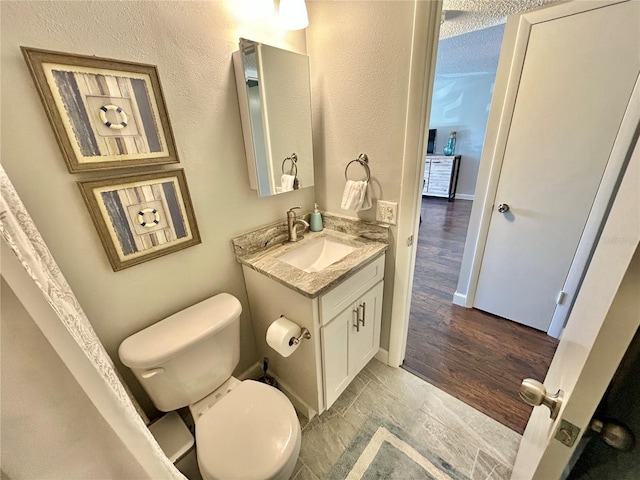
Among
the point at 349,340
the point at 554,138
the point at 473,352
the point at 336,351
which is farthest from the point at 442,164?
the point at 336,351

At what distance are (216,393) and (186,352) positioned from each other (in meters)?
0.34

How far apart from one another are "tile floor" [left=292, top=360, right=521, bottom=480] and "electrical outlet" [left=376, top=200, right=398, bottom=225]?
3.35 ft

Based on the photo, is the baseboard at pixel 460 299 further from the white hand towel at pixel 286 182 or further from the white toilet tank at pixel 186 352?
the white toilet tank at pixel 186 352

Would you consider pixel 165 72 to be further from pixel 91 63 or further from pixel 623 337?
pixel 623 337

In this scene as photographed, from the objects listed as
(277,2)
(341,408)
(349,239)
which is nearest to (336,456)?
(341,408)

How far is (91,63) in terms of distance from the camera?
0.78 meters

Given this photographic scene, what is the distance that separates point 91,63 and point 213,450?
137 centimetres

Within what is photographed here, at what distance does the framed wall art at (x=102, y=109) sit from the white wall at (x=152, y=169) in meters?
0.04

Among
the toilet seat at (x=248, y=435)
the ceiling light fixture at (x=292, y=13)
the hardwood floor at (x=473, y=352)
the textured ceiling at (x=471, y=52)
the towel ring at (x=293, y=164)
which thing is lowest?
the hardwood floor at (x=473, y=352)

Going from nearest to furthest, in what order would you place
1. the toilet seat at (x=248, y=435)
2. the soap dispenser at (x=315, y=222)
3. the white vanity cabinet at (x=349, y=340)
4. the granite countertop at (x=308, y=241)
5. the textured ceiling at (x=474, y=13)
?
the toilet seat at (x=248, y=435) → the granite countertop at (x=308, y=241) → the white vanity cabinet at (x=349, y=340) → the soap dispenser at (x=315, y=222) → the textured ceiling at (x=474, y=13)

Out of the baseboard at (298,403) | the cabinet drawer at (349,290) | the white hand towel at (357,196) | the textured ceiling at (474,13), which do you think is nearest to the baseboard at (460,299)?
the cabinet drawer at (349,290)

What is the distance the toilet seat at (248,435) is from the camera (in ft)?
2.82

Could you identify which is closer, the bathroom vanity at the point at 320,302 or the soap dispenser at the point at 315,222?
the bathroom vanity at the point at 320,302

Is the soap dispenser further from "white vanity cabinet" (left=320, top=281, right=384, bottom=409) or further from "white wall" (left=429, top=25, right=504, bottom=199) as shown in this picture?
"white wall" (left=429, top=25, right=504, bottom=199)
